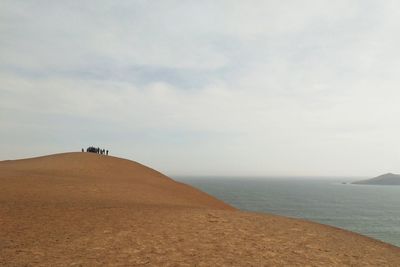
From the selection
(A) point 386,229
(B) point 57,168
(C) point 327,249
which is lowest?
A: (A) point 386,229

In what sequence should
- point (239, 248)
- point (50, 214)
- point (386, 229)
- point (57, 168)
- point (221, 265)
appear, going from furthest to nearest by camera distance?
1. point (386, 229)
2. point (57, 168)
3. point (50, 214)
4. point (239, 248)
5. point (221, 265)

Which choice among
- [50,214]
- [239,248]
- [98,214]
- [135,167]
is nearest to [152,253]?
[239,248]

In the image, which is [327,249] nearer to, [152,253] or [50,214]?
[152,253]

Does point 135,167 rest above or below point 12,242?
above

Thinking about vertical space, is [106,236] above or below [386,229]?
above

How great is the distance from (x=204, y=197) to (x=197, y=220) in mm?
17466

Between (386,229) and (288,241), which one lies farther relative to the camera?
(386,229)

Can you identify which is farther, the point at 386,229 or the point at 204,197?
the point at 386,229

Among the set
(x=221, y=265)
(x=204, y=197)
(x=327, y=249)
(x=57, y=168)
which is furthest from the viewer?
(x=57, y=168)

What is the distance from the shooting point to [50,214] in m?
17.0

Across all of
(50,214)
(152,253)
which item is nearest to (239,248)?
(152,253)

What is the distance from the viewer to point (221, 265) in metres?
11.1

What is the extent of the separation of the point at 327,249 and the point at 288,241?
1.58 m

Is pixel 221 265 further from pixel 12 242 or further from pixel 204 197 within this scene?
pixel 204 197
